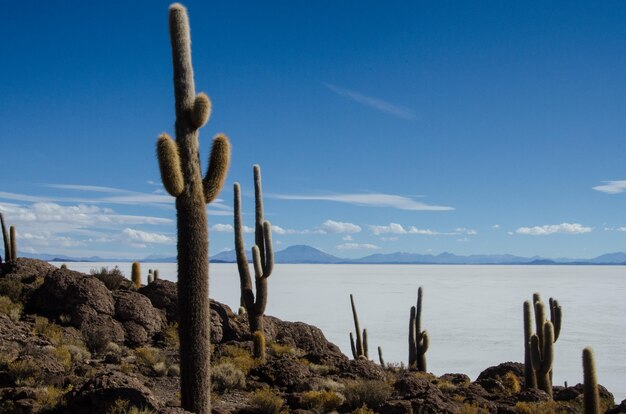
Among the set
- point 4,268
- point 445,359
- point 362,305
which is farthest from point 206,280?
point 362,305

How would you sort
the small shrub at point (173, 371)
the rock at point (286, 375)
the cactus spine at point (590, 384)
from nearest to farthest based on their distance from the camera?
the cactus spine at point (590, 384) < the rock at point (286, 375) < the small shrub at point (173, 371)

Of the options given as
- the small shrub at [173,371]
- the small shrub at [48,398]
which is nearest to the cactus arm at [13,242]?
the small shrub at [173,371]

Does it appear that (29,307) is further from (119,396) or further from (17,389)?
(119,396)

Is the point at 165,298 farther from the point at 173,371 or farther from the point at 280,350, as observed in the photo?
the point at 173,371

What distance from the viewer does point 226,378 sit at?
1358cm

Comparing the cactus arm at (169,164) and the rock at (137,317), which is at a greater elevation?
the cactus arm at (169,164)

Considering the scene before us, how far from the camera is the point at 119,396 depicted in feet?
32.2

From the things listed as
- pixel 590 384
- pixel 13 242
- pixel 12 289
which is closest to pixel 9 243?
pixel 13 242

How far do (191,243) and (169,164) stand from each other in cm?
130

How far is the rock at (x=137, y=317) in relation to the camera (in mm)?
17531

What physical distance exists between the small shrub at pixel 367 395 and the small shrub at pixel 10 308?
370 inches

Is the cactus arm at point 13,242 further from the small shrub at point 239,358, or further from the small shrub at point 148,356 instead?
the small shrub at point 239,358

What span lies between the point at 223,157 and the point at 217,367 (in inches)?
209

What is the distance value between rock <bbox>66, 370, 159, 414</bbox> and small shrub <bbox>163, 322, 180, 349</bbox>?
6857 mm
